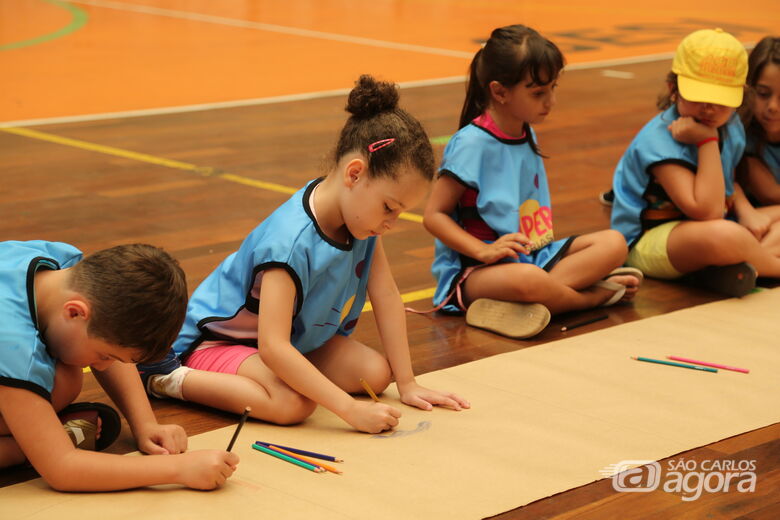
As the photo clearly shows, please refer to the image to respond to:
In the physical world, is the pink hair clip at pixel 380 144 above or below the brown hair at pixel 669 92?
above

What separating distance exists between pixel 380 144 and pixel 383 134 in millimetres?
32

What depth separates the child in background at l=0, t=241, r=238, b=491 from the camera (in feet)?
5.74

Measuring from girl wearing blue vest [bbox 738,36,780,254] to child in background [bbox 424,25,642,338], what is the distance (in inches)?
26.7

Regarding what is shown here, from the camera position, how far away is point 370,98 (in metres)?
2.18

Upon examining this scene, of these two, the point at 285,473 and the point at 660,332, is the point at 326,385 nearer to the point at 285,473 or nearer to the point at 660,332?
the point at 285,473

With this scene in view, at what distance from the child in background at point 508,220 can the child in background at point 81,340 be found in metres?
1.19

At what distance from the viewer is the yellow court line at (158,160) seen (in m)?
4.29

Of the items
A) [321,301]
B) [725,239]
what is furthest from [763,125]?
[321,301]

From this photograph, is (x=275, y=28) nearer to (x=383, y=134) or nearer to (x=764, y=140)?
(x=764, y=140)

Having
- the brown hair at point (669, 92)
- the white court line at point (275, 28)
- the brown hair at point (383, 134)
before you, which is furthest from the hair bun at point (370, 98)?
the white court line at point (275, 28)

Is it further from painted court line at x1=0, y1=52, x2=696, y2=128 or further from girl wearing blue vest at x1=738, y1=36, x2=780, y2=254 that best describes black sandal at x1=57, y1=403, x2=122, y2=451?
painted court line at x1=0, y1=52, x2=696, y2=128

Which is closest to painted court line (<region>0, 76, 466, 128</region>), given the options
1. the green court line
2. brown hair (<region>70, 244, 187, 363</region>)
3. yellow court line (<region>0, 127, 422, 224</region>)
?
yellow court line (<region>0, 127, 422, 224</region>)

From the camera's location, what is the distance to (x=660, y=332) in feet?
9.39

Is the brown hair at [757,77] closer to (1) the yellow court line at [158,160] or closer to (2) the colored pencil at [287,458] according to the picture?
(1) the yellow court line at [158,160]
